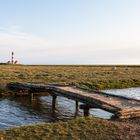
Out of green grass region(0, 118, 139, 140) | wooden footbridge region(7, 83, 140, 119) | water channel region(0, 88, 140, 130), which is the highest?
wooden footbridge region(7, 83, 140, 119)

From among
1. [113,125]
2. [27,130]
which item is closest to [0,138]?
[27,130]

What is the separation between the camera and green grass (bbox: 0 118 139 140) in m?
14.8

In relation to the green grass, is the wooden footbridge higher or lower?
higher

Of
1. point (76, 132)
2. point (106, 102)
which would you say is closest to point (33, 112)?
point (106, 102)

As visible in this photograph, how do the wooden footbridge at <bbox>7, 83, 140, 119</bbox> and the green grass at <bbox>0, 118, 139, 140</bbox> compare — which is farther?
the wooden footbridge at <bbox>7, 83, 140, 119</bbox>

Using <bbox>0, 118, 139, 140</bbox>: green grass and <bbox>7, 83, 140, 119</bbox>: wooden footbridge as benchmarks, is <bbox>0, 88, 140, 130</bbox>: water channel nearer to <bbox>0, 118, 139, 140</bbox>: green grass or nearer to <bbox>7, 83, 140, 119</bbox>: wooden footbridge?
<bbox>7, 83, 140, 119</bbox>: wooden footbridge

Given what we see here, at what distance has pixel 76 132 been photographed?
15.5 metres

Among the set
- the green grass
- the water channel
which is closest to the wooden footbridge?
the water channel

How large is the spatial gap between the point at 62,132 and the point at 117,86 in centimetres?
2996

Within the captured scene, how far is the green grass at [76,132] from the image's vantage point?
14812 millimetres

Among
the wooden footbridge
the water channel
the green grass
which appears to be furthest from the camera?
the water channel

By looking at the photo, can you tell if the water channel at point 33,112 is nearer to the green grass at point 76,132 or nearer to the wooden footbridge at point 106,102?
the wooden footbridge at point 106,102

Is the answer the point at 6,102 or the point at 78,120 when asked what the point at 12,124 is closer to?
the point at 78,120

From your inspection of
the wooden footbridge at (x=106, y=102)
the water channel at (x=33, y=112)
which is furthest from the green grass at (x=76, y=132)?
the water channel at (x=33, y=112)
